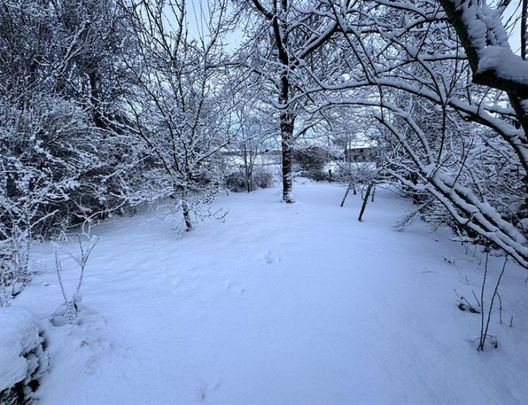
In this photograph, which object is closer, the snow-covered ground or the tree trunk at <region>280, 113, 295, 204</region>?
the snow-covered ground

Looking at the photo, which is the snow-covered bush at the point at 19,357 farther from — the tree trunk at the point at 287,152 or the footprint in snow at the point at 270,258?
the tree trunk at the point at 287,152

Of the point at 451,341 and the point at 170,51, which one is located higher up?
the point at 170,51

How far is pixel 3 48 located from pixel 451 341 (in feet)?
28.2

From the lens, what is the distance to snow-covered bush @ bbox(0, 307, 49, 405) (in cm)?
149

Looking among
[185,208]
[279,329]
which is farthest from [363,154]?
[279,329]

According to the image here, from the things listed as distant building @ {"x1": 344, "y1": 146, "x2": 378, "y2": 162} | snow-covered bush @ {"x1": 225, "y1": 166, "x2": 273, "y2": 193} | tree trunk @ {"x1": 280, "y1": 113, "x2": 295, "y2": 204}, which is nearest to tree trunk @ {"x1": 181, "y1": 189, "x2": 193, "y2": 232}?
tree trunk @ {"x1": 280, "y1": 113, "x2": 295, "y2": 204}

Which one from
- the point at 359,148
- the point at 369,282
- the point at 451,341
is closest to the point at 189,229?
the point at 369,282

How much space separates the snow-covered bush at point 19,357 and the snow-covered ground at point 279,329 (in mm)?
93

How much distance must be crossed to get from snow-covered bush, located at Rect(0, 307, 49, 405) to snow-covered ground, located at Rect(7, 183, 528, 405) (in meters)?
0.09

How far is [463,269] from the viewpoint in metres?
3.72

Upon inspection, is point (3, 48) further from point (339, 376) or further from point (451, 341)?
point (451, 341)

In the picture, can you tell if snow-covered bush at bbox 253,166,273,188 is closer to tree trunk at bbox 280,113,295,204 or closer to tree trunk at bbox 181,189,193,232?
tree trunk at bbox 280,113,295,204

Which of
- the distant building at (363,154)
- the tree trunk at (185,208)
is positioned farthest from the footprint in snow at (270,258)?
the distant building at (363,154)

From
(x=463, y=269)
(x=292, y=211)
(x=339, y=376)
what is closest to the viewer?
(x=339, y=376)
